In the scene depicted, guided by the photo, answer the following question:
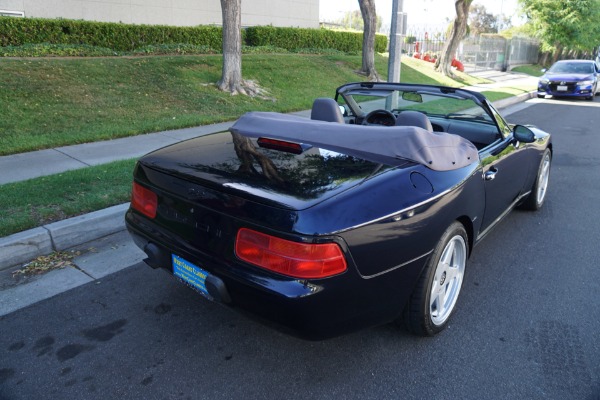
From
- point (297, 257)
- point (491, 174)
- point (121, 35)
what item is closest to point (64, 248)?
point (297, 257)

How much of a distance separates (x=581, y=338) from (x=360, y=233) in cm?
176

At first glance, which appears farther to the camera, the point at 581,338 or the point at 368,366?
the point at 581,338

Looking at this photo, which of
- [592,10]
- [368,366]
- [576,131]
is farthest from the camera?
Result: [592,10]

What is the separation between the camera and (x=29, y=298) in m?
3.29

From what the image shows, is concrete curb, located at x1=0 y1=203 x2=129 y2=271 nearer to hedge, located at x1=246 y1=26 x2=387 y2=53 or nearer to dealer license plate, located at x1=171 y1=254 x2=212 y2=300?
dealer license plate, located at x1=171 y1=254 x2=212 y2=300

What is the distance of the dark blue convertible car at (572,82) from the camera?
16.7 metres

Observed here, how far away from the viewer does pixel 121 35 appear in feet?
43.6

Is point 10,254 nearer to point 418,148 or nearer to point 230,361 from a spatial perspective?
point 230,361

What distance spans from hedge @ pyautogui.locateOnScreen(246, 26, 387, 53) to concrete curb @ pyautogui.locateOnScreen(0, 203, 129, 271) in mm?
15225

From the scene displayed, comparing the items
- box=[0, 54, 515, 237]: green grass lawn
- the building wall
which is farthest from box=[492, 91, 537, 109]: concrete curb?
the building wall

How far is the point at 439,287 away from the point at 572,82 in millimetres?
17104

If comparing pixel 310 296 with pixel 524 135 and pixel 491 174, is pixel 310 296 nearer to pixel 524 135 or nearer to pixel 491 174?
pixel 491 174

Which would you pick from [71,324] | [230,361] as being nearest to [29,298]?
[71,324]

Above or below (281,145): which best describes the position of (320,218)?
below
